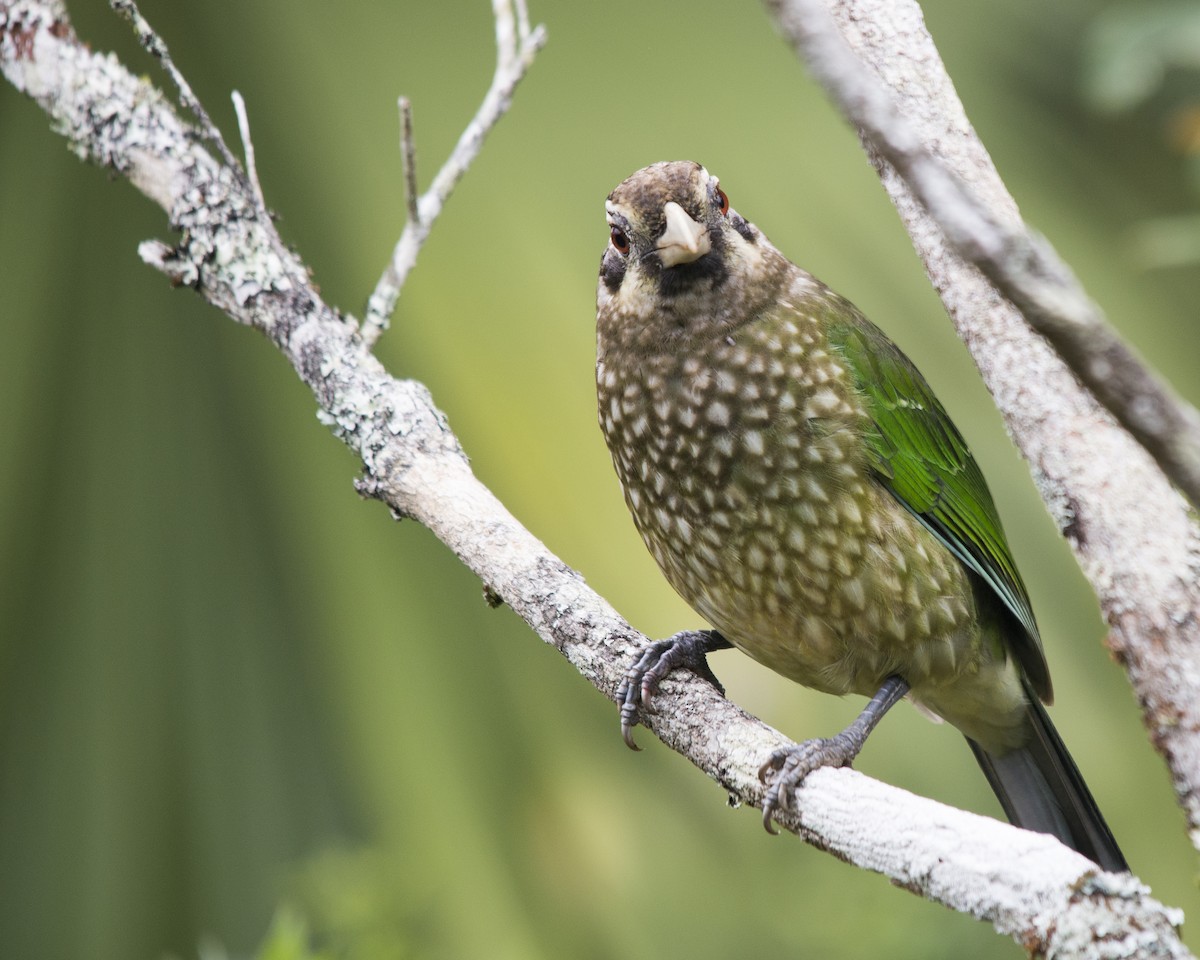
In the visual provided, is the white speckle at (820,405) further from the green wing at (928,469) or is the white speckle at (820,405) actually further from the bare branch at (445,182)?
the bare branch at (445,182)

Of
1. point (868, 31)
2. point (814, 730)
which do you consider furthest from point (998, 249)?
point (814, 730)

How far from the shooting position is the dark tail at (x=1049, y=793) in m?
2.55

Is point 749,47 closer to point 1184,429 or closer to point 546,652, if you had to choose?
point 546,652

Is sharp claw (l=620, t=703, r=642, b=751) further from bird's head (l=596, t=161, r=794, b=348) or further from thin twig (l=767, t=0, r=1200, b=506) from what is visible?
thin twig (l=767, t=0, r=1200, b=506)

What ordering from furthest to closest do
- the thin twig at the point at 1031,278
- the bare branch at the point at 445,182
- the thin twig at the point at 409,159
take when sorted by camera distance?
the bare branch at the point at 445,182, the thin twig at the point at 409,159, the thin twig at the point at 1031,278

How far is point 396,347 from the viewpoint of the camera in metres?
3.36

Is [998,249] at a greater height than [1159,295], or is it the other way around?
[1159,295]

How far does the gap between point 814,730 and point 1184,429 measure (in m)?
2.21

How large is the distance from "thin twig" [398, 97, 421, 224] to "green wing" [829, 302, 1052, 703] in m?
0.87

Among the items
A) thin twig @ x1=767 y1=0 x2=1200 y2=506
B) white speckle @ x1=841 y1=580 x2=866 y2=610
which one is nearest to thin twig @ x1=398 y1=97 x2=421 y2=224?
white speckle @ x1=841 y1=580 x2=866 y2=610

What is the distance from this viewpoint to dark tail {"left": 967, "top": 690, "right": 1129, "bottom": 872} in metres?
2.55

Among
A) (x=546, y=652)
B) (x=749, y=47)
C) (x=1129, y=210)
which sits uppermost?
(x=1129, y=210)

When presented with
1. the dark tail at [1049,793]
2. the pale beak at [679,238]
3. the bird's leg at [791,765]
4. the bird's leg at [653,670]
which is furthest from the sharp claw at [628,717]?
the dark tail at [1049,793]

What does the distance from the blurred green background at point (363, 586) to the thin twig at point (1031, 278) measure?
2.00 metres
